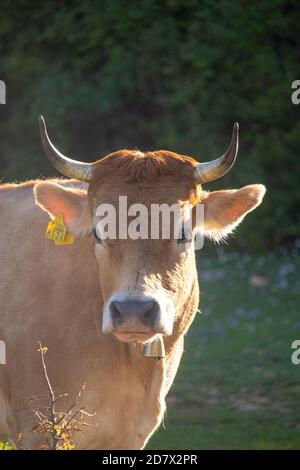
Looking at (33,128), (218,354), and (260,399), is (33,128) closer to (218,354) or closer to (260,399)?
(218,354)

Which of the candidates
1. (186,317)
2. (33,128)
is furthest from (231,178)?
(186,317)

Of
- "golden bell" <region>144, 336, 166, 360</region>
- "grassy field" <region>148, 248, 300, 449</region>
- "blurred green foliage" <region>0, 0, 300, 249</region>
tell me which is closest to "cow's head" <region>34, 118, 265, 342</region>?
"golden bell" <region>144, 336, 166, 360</region>

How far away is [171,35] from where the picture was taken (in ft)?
49.4

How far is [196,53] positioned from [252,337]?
201 inches

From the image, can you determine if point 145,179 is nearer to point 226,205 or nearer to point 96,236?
point 96,236

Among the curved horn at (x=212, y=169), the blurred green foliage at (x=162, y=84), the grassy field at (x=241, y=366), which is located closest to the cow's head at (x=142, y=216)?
the curved horn at (x=212, y=169)

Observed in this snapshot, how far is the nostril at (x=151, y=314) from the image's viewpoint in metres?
5.22

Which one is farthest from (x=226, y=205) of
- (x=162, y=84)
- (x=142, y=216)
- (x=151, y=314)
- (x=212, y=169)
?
(x=162, y=84)

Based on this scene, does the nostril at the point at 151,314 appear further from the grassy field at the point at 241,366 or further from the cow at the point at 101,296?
the grassy field at the point at 241,366

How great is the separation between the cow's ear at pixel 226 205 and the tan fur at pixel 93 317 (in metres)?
0.02

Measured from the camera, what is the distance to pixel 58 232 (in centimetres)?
618

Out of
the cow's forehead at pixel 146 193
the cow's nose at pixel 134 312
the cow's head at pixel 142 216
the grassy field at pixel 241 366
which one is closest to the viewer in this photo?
the cow's nose at pixel 134 312

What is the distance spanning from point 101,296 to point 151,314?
0.94m

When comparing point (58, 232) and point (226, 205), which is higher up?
point (226, 205)
